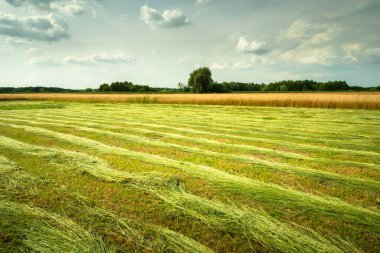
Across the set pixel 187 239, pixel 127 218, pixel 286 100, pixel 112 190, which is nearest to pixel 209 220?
pixel 187 239

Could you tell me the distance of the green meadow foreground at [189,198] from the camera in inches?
106

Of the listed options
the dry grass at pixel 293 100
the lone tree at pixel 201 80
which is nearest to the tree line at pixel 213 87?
the lone tree at pixel 201 80

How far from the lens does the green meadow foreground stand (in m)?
2.70

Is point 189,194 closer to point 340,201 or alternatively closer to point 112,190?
point 112,190

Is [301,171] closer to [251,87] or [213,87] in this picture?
[213,87]

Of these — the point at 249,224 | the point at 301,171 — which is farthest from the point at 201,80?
the point at 249,224

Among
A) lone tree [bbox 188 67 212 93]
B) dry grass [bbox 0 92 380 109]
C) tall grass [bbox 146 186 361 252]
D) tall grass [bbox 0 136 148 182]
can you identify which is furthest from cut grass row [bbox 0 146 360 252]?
lone tree [bbox 188 67 212 93]

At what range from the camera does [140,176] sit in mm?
4473

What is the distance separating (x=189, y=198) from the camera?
11.9 feet

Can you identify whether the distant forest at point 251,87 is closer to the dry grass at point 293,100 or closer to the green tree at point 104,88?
the green tree at point 104,88

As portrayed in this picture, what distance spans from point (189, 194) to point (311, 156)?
3709mm

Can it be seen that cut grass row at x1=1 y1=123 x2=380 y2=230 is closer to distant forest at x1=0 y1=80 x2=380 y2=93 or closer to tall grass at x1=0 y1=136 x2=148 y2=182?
tall grass at x1=0 y1=136 x2=148 y2=182

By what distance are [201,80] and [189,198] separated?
71.7 m

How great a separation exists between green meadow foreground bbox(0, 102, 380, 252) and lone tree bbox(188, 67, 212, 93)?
A: 224ft
